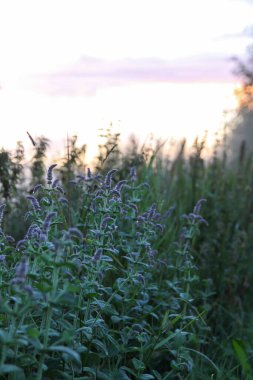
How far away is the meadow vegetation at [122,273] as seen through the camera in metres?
2.77

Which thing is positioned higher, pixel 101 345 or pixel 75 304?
pixel 75 304

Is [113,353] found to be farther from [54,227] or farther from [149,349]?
[54,227]

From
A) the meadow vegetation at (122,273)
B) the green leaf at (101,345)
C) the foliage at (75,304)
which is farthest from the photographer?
the green leaf at (101,345)

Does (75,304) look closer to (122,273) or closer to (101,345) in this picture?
(101,345)

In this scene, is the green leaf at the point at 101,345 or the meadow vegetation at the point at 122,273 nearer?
the meadow vegetation at the point at 122,273

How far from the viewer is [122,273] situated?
423 cm

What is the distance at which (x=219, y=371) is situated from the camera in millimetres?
3604

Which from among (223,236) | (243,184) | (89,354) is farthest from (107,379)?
(243,184)

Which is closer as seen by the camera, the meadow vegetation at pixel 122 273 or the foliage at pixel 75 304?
the foliage at pixel 75 304

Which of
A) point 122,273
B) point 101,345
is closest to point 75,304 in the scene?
point 101,345

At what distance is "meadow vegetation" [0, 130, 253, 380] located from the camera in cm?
277

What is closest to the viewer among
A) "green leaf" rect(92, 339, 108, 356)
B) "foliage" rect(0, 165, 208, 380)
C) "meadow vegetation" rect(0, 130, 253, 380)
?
"foliage" rect(0, 165, 208, 380)

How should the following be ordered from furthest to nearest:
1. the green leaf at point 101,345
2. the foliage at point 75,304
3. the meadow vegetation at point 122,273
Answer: the green leaf at point 101,345 < the meadow vegetation at point 122,273 < the foliage at point 75,304

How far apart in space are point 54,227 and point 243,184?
3.78 metres
